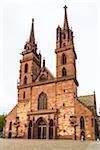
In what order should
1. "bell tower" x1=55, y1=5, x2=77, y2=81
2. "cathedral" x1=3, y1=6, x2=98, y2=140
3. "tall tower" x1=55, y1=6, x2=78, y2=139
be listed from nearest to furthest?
"cathedral" x1=3, y1=6, x2=98, y2=140
"tall tower" x1=55, y1=6, x2=78, y2=139
"bell tower" x1=55, y1=5, x2=77, y2=81

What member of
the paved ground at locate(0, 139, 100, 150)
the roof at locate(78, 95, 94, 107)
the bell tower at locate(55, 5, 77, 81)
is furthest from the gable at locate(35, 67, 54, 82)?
the paved ground at locate(0, 139, 100, 150)

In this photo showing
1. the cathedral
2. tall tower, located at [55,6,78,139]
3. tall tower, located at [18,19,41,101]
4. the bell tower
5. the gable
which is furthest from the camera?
tall tower, located at [18,19,41,101]

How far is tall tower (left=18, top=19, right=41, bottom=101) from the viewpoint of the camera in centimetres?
4231

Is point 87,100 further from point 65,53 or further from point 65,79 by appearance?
point 65,53

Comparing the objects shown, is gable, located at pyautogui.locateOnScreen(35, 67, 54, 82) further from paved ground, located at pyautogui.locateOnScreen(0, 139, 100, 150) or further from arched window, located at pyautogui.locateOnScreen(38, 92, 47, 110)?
paved ground, located at pyautogui.locateOnScreen(0, 139, 100, 150)

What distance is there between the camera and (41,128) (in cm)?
3784

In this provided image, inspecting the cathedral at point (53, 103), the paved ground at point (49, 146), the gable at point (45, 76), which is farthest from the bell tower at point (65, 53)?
the paved ground at point (49, 146)

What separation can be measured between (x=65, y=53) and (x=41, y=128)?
46.1ft

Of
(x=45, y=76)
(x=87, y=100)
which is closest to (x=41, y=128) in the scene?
(x=45, y=76)

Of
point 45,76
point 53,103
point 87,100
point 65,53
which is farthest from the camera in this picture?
point 87,100

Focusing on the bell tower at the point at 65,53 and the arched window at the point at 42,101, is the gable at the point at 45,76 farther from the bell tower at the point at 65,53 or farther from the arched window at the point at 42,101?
the arched window at the point at 42,101

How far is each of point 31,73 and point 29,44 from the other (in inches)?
287

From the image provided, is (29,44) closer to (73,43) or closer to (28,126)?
(73,43)

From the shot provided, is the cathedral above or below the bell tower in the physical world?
below
